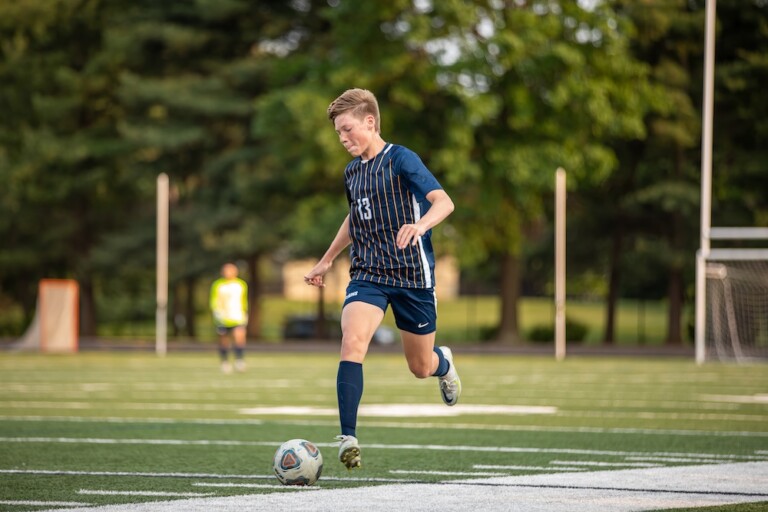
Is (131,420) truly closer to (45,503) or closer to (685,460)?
(685,460)

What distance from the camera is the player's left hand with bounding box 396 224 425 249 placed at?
22.3 ft

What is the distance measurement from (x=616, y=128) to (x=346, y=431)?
28.2 meters

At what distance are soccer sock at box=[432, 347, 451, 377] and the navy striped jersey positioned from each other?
82 cm

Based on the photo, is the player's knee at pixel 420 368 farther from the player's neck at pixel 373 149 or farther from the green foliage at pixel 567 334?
the green foliage at pixel 567 334

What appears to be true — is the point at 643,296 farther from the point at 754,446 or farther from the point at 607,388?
the point at 754,446

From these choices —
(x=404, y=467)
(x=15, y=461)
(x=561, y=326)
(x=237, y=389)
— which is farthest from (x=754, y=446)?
(x=561, y=326)

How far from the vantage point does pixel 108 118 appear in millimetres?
46438

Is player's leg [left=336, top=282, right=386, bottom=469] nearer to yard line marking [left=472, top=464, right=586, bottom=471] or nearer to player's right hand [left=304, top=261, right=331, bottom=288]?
player's right hand [left=304, top=261, right=331, bottom=288]

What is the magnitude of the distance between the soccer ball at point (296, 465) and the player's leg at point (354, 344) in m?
0.20

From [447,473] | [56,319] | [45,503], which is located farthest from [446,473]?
[56,319]

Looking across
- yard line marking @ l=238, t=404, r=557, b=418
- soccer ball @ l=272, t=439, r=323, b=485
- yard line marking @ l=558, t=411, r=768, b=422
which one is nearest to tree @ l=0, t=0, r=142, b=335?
yard line marking @ l=238, t=404, r=557, b=418

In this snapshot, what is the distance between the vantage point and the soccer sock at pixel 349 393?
698 cm

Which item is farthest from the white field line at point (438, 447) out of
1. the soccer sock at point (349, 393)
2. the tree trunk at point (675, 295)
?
the tree trunk at point (675, 295)

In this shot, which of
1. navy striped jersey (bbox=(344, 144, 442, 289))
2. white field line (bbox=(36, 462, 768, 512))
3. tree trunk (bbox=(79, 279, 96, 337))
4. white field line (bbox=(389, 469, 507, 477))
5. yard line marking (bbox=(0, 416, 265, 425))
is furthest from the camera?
tree trunk (bbox=(79, 279, 96, 337))
